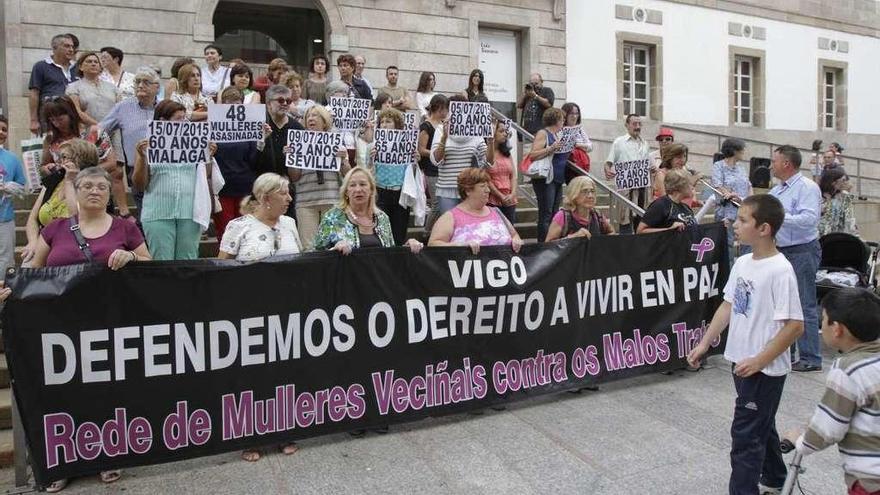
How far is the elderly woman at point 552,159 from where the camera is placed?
817 centimetres

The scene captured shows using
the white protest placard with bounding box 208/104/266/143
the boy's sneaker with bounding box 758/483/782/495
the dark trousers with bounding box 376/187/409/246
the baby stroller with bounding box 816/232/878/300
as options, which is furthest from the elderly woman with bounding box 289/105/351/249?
the baby stroller with bounding box 816/232/878/300

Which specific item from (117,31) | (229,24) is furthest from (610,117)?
(117,31)

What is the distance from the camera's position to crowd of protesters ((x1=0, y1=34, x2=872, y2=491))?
15.0 feet

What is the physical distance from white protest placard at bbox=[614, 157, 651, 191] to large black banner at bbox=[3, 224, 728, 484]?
2.46 m

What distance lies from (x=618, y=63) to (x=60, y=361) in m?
14.8

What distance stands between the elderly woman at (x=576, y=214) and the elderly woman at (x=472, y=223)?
479 millimetres

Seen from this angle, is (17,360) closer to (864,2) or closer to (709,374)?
(709,374)

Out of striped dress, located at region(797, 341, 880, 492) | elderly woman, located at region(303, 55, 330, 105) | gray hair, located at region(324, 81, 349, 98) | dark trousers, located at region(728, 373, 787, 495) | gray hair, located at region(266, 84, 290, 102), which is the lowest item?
dark trousers, located at region(728, 373, 787, 495)

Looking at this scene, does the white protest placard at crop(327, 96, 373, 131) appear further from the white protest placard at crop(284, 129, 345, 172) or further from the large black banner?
the large black banner

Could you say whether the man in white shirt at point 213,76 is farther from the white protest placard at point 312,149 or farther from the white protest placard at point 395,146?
the white protest placard at point 312,149

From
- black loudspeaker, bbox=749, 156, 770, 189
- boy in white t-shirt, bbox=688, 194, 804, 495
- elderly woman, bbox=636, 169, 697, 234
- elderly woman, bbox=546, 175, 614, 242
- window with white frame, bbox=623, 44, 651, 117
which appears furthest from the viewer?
window with white frame, bbox=623, 44, 651, 117

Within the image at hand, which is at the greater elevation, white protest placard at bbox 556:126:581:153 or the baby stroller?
white protest placard at bbox 556:126:581:153

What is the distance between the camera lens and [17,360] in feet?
12.1

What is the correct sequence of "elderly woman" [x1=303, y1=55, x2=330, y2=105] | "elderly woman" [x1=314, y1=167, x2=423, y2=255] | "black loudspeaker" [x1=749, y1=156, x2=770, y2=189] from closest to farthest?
"elderly woman" [x1=314, y1=167, x2=423, y2=255], "elderly woman" [x1=303, y1=55, x2=330, y2=105], "black loudspeaker" [x1=749, y1=156, x2=770, y2=189]
